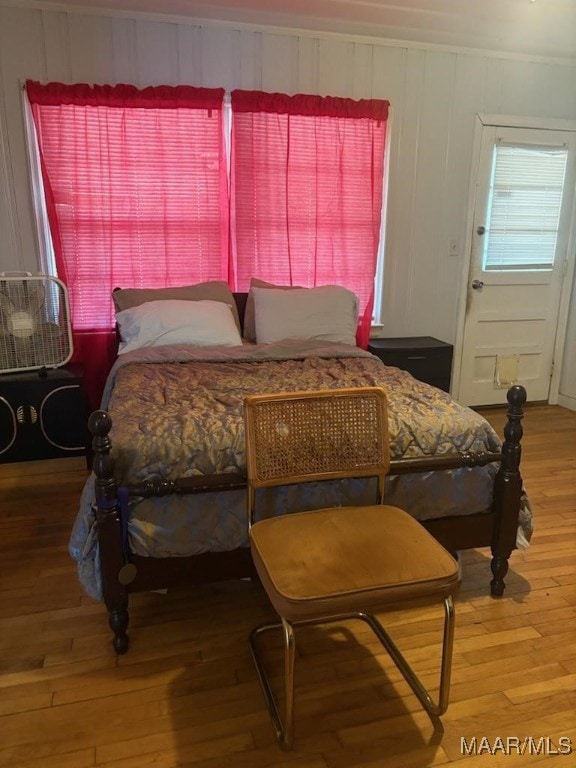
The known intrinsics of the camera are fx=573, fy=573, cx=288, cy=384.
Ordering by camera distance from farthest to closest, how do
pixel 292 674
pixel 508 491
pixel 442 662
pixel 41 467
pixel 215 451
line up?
pixel 41 467 → pixel 508 491 → pixel 215 451 → pixel 442 662 → pixel 292 674

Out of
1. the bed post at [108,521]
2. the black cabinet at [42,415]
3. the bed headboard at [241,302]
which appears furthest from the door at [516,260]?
the bed post at [108,521]

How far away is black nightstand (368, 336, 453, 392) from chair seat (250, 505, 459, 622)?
2.17 meters

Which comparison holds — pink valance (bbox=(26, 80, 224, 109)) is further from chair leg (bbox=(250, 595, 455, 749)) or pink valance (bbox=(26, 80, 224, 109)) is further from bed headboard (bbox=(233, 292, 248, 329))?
chair leg (bbox=(250, 595, 455, 749))

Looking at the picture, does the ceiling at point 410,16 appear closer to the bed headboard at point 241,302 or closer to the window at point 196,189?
the window at point 196,189

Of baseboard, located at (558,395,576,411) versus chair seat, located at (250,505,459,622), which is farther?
baseboard, located at (558,395,576,411)

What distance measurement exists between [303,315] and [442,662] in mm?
2145

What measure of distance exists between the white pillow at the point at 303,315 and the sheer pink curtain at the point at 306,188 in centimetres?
38

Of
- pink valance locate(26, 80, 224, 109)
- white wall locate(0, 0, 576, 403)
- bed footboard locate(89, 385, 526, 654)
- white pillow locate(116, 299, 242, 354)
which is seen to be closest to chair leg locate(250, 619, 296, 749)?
bed footboard locate(89, 385, 526, 654)

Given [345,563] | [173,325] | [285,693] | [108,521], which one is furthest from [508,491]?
[173,325]

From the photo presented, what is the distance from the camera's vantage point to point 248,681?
5.64 feet

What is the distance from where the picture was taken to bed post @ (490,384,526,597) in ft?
6.38

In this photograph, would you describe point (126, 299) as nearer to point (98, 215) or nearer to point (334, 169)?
point (98, 215)

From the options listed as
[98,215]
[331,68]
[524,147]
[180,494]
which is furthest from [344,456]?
[524,147]

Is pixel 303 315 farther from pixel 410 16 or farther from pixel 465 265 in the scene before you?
pixel 410 16
